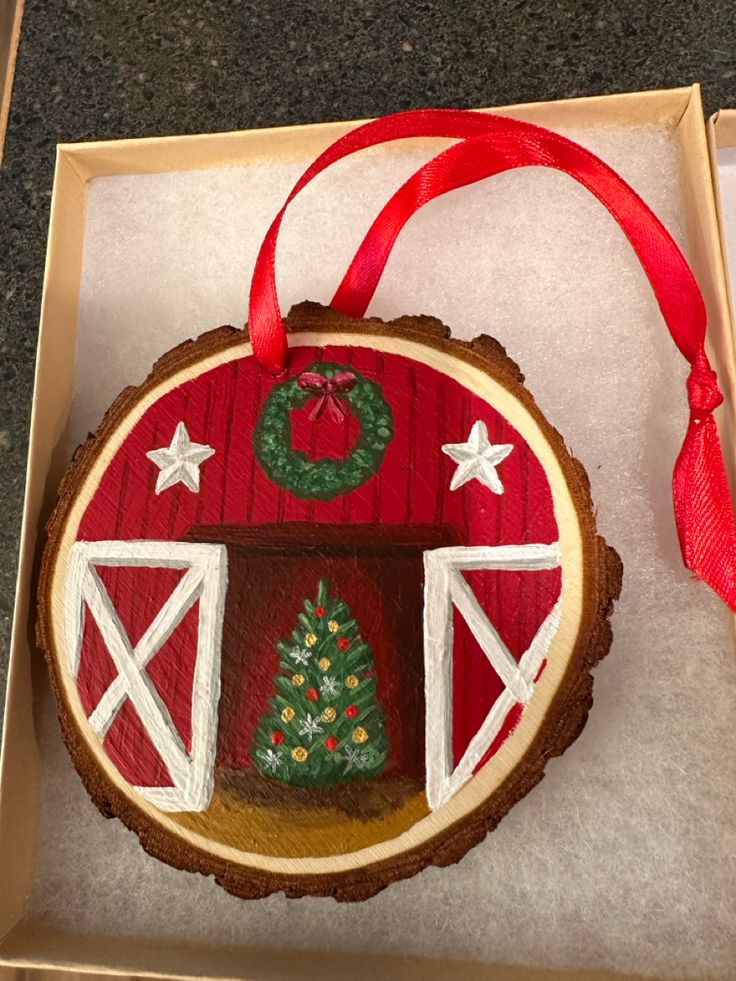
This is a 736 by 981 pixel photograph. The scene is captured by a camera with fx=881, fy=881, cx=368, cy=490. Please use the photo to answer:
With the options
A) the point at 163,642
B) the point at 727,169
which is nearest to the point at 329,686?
the point at 163,642

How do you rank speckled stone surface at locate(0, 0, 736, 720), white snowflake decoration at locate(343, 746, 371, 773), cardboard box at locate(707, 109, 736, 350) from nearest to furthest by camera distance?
white snowflake decoration at locate(343, 746, 371, 773), cardboard box at locate(707, 109, 736, 350), speckled stone surface at locate(0, 0, 736, 720)

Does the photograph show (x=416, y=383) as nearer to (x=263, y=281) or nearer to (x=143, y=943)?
(x=263, y=281)

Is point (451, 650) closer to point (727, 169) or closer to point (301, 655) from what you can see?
point (301, 655)

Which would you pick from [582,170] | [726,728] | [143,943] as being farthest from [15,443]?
[726,728]

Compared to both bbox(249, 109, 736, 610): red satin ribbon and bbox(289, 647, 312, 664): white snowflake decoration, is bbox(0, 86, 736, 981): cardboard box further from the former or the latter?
bbox(289, 647, 312, 664): white snowflake decoration

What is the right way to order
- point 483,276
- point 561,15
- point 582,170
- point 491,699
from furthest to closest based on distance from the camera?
point 561,15, point 483,276, point 582,170, point 491,699

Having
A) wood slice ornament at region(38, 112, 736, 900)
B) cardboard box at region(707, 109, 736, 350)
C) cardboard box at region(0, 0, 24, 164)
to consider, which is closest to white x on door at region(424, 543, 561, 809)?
wood slice ornament at region(38, 112, 736, 900)
